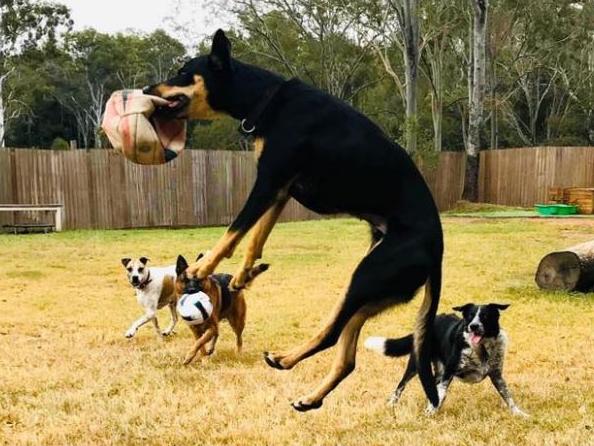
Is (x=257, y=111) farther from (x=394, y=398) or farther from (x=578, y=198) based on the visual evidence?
(x=578, y=198)

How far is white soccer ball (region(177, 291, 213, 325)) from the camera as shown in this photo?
22.3 ft

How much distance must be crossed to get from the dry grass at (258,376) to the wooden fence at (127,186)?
28.5 feet

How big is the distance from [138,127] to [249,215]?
68 cm

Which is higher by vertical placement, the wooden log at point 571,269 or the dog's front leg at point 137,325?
the wooden log at point 571,269

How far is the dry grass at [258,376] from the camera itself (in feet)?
16.3

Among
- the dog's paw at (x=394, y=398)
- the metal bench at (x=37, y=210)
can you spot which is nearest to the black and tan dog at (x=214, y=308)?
the dog's paw at (x=394, y=398)

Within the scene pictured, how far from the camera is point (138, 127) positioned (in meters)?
3.38

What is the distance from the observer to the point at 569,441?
185 inches

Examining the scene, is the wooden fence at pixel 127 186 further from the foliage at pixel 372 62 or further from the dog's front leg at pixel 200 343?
the dog's front leg at pixel 200 343

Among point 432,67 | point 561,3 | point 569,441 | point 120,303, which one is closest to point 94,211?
point 120,303

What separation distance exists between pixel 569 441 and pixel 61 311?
22.8 ft

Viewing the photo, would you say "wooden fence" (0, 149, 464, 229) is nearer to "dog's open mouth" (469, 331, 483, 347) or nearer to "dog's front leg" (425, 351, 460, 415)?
"dog's front leg" (425, 351, 460, 415)

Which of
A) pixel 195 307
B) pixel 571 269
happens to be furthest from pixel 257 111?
pixel 571 269

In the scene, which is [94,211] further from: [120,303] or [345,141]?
[345,141]
